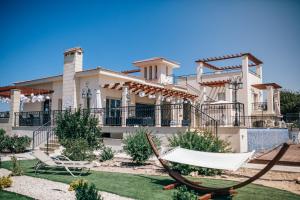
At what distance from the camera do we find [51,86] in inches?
867

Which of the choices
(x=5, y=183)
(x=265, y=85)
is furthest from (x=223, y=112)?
(x=5, y=183)

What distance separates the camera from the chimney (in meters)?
19.4

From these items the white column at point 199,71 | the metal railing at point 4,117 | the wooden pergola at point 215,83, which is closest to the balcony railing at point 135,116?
the metal railing at point 4,117

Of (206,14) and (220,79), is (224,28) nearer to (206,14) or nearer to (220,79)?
(206,14)

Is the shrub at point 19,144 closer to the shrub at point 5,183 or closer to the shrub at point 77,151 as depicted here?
the shrub at point 77,151

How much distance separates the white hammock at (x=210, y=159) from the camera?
6.33 m

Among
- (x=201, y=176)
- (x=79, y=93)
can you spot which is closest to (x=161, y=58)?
(x=79, y=93)

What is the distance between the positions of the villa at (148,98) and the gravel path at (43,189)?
6.58m

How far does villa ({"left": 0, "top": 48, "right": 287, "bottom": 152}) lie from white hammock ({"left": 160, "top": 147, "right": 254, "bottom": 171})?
5.01 m

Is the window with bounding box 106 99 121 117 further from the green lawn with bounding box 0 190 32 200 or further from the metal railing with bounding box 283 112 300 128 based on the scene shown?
the metal railing with bounding box 283 112 300 128

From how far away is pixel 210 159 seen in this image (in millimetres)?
6980

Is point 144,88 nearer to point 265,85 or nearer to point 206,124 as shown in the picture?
point 206,124

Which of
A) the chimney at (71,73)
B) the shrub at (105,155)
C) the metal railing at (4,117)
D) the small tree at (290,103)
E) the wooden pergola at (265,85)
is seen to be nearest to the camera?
the shrub at (105,155)

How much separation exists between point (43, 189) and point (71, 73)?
45.0ft
